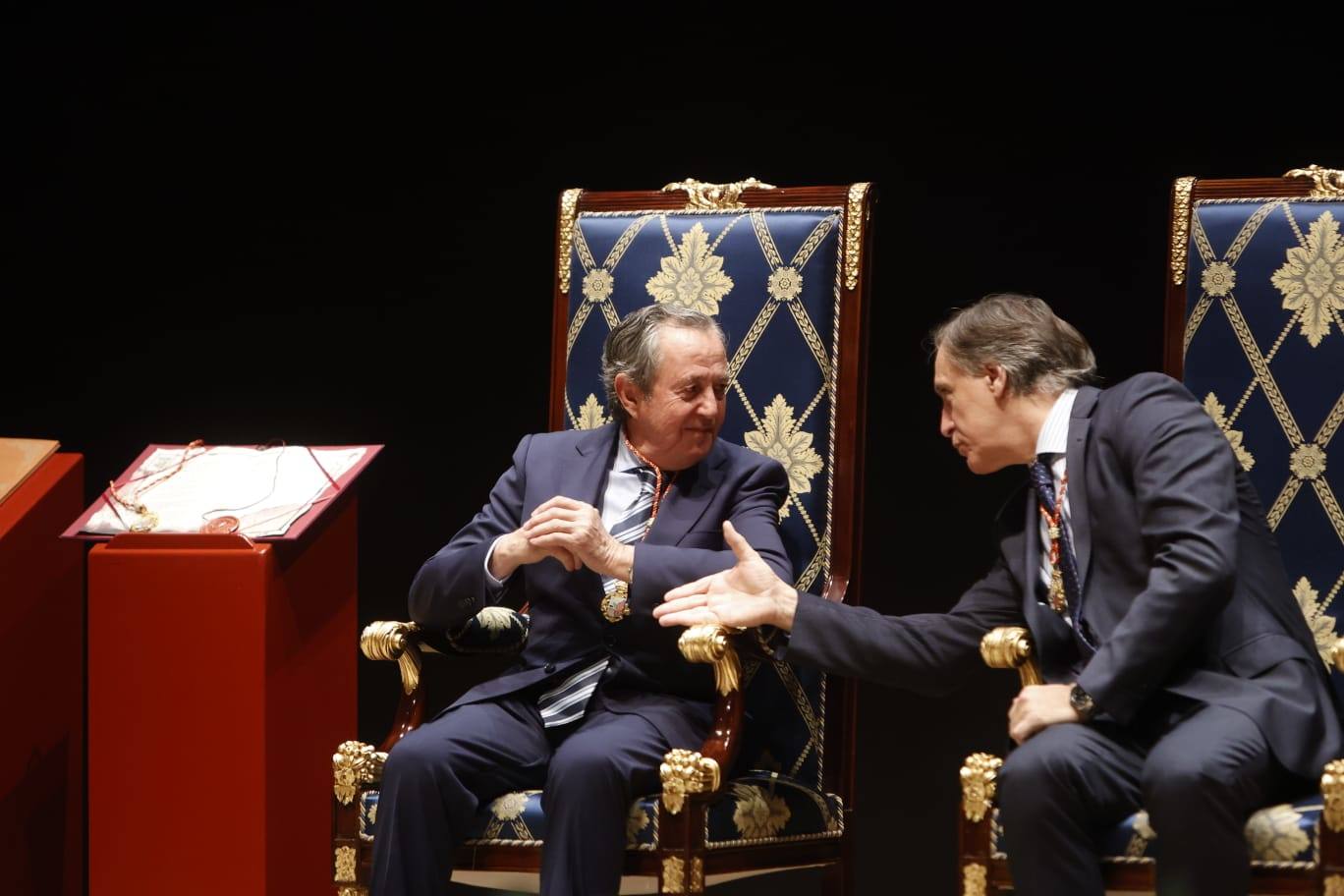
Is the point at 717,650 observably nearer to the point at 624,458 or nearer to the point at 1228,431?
the point at 624,458

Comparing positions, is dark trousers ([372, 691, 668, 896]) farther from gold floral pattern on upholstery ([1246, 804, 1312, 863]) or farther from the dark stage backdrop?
the dark stage backdrop

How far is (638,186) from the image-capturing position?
4078 mm

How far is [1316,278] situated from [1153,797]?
3.74ft

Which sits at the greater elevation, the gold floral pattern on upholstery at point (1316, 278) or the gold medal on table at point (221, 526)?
the gold floral pattern on upholstery at point (1316, 278)

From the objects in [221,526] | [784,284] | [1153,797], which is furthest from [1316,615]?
[221,526]

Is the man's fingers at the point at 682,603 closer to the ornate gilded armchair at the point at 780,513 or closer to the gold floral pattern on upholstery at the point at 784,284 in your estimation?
the ornate gilded armchair at the point at 780,513

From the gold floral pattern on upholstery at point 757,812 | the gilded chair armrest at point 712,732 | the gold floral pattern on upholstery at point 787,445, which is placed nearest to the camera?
the gilded chair armrest at point 712,732

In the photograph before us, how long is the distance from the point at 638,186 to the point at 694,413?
3.55ft

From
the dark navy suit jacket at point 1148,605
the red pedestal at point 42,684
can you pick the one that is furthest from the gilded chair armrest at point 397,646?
the red pedestal at point 42,684

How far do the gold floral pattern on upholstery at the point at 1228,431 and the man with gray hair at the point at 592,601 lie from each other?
0.79 meters

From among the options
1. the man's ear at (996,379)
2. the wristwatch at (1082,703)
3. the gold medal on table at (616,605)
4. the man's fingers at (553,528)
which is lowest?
the wristwatch at (1082,703)

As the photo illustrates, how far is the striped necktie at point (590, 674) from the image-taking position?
306 cm

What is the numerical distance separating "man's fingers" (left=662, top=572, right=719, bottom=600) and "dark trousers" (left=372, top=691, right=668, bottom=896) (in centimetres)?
22

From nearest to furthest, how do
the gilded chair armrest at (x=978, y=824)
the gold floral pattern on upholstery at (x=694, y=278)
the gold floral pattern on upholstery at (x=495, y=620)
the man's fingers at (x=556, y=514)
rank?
the gilded chair armrest at (x=978, y=824), the man's fingers at (x=556, y=514), the gold floral pattern on upholstery at (x=495, y=620), the gold floral pattern on upholstery at (x=694, y=278)
